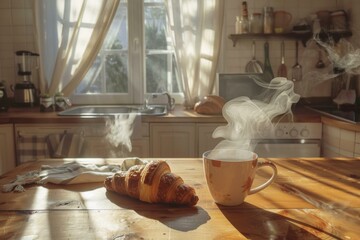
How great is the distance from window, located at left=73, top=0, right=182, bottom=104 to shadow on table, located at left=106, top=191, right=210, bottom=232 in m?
2.25

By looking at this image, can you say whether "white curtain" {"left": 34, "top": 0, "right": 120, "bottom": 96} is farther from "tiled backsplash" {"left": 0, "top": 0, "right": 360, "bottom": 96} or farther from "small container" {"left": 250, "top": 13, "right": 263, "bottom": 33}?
"small container" {"left": 250, "top": 13, "right": 263, "bottom": 33}

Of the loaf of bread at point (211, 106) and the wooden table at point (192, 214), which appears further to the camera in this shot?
the loaf of bread at point (211, 106)

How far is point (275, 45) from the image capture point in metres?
2.91

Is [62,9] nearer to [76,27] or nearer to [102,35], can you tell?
[76,27]

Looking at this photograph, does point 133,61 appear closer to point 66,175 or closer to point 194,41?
point 194,41

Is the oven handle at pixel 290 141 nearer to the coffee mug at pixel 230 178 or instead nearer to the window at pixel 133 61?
the window at pixel 133 61

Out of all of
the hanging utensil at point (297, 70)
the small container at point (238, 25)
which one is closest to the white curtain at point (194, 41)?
the small container at point (238, 25)

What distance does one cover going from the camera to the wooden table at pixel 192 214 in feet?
2.12

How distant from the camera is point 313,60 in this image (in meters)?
2.90

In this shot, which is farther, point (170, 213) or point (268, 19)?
point (268, 19)

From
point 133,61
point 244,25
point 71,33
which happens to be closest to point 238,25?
point 244,25

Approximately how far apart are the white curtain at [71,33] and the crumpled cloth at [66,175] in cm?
194

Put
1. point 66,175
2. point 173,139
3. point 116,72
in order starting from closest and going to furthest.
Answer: point 66,175, point 173,139, point 116,72

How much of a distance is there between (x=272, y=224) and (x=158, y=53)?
248 cm
